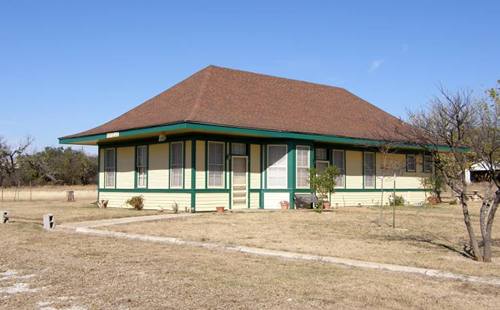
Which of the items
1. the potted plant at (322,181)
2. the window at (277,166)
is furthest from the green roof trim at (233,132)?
the potted plant at (322,181)

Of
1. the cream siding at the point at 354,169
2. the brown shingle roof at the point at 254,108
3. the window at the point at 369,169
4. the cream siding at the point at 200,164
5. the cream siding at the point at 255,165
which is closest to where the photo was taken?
the cream siding at the point at 200,164

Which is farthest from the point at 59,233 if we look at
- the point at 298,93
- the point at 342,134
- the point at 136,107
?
the point at 298,93

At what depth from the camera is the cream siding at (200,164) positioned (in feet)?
73.5

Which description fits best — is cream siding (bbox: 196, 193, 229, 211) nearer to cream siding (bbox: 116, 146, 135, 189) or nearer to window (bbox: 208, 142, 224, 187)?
window (bbox: 208, 142, 224, 187)

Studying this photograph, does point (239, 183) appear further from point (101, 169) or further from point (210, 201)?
point (101, 169)

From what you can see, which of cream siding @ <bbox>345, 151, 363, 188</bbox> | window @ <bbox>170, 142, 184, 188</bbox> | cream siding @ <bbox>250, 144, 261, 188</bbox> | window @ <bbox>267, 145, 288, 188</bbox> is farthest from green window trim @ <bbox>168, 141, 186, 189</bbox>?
cream siding @ <bbox>345, 151, 363, 188</bbox>

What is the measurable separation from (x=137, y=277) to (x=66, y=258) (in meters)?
2.83

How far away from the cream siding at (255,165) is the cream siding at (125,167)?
517 centimetres

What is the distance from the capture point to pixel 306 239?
1416 centimetres

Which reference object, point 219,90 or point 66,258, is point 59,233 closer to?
point 66,258

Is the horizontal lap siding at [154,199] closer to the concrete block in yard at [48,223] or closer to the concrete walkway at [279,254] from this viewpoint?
the concrete walkway at [279,254]

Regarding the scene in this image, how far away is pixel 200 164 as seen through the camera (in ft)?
73.7

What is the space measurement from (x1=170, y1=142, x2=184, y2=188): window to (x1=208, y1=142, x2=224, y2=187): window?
1065 millimetres

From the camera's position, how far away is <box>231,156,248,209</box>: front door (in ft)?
77.7
